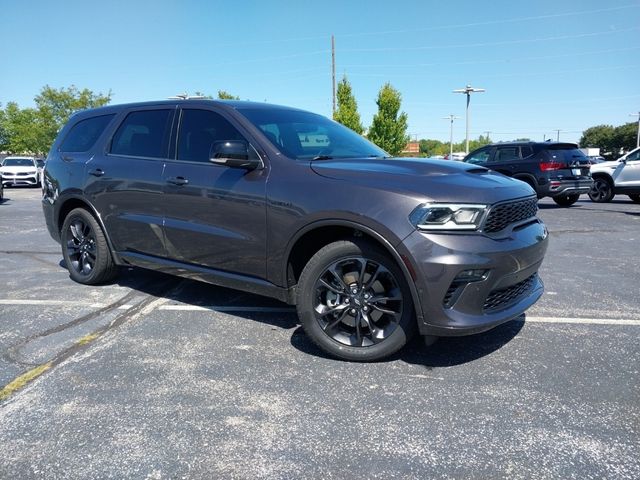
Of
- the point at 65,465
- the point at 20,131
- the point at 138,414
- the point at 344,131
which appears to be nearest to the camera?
the point at 65,465

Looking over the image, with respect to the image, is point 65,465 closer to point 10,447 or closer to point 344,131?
point 10,447

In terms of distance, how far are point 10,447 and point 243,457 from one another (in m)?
1.13

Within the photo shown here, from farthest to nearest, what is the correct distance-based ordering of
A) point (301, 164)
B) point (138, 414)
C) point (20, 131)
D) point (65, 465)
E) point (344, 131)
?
point (20, 131) < point (344, 131) < point (301, 164) < point (138, 414) < point (65, 465)

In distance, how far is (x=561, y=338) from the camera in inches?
147

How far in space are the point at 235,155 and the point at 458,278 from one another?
5.90 ft

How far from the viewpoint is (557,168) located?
1283 centimetres

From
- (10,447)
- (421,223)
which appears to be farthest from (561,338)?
(10,447)

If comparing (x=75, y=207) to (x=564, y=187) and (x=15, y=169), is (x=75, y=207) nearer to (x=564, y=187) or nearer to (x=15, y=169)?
(x=564, y=187)

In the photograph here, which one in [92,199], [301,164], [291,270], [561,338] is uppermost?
[301,164]

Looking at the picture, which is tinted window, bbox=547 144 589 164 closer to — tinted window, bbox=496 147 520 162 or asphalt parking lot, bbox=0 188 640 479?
tinted window, bbox=496 147 520 162

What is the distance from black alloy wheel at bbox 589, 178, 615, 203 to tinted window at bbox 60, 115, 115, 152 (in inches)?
548

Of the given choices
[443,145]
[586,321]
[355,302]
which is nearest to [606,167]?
[586,321]

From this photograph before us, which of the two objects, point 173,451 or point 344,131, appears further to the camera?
point 344,131

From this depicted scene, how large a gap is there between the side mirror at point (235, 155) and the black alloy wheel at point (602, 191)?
546 inches
